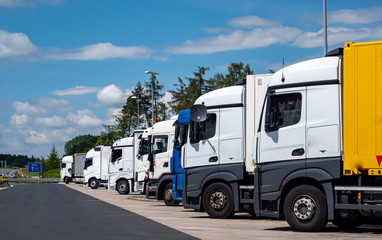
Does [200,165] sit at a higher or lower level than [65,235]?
higher

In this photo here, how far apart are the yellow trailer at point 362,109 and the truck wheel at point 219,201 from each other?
480 cm

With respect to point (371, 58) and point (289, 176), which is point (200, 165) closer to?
point (289, 176)

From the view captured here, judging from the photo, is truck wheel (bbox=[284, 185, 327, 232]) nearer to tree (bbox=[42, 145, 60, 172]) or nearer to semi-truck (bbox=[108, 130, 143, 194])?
semi-truck (bbox=[108, 130, 143, 194])

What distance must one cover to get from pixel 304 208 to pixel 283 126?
1777 millimetres

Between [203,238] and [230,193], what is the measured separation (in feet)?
15.5

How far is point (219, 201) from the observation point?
1720 centimetres

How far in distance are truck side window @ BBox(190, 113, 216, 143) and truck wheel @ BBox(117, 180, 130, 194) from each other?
19.2m

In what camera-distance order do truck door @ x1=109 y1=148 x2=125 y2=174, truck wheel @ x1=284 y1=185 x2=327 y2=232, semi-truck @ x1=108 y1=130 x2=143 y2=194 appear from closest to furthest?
truck wheel @ x1=284 y1=185 x2=327 y2=232 → semi-truck @ x1=108 y1=130 x2=143 y2=194 → truck door @ x1=109 y1=148 x2=125 y2=174

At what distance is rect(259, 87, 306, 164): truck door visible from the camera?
44.3 ft

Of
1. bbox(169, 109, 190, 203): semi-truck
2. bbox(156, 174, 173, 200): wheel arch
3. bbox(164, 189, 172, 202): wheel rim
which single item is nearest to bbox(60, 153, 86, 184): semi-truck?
bbox(156, 174, 173, 200): wheel arch

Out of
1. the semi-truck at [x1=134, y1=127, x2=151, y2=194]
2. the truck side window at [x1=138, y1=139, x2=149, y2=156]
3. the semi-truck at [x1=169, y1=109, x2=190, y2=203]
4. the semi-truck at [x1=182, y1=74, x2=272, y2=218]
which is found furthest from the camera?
the truck side window at [x1=138, y1=139, x2=149, y2=156]

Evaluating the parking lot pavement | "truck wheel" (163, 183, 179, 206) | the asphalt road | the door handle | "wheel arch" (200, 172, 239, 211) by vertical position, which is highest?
the door handle

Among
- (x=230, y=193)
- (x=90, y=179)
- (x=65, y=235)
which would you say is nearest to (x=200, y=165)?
(x=230, y=193)

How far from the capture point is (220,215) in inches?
674
